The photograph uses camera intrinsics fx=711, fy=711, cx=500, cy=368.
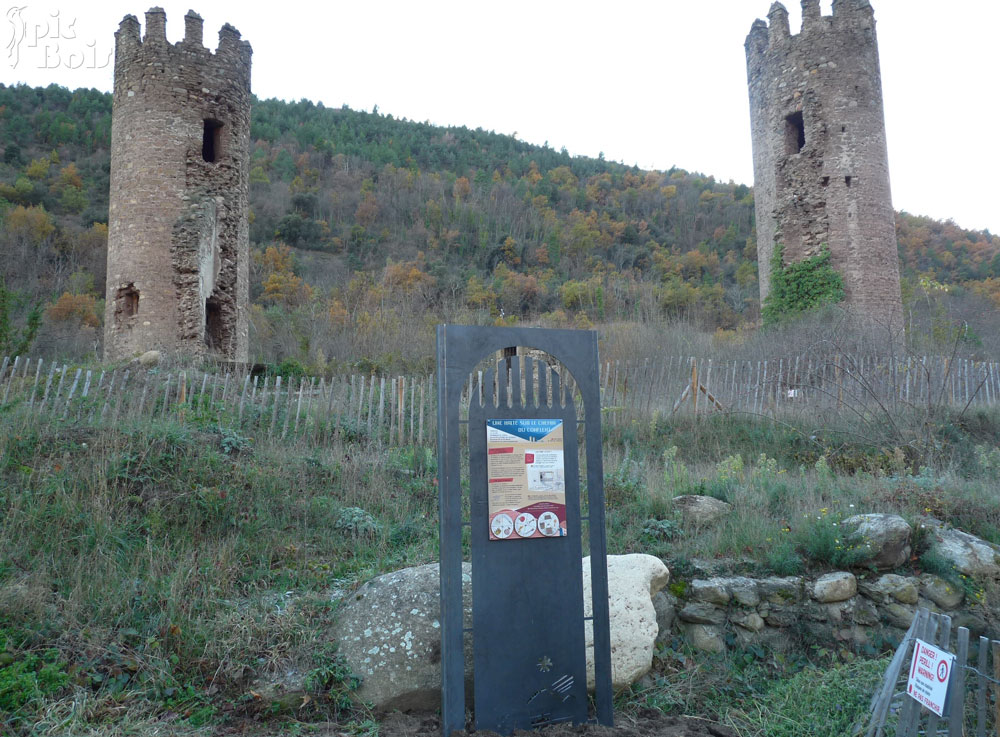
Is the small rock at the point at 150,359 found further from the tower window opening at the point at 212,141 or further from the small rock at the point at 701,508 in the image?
the small rock at the point at 701,508

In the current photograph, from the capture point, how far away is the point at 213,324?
14711 millimetres

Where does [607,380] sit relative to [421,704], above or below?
above

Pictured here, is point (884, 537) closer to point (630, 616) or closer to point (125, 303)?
point (630, 616)

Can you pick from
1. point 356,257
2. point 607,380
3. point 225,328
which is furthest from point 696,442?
point 356,257

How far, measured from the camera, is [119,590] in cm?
469

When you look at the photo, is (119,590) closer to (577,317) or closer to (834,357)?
(834,357)

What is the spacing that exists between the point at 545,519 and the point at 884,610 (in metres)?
3.25

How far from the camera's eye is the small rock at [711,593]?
532 cm

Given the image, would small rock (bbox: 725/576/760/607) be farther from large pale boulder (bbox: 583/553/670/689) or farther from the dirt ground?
the dirt ground

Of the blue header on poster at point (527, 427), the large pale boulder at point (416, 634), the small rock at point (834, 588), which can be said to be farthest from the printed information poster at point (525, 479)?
the small rock at point (834, 588)

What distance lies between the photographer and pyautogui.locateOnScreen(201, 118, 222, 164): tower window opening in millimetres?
14668

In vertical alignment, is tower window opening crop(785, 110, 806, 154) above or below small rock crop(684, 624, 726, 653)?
above

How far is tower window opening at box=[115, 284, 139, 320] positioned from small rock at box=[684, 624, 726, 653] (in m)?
12.3

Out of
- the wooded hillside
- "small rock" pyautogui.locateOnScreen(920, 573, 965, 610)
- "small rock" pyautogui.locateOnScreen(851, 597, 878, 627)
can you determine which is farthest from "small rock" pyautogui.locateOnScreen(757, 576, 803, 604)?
the wooded hillside
